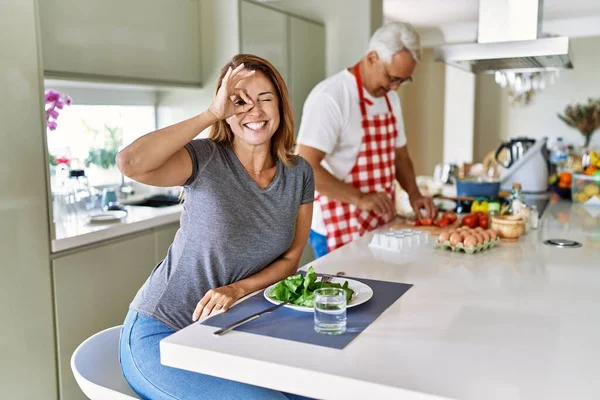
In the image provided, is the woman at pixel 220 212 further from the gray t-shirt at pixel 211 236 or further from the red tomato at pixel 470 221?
the red tomato at pixel 470 221

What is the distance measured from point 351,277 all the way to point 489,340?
19.3 inches

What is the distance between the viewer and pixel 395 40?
2338mm

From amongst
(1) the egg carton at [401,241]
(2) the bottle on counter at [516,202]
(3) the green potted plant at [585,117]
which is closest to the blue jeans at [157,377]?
(1) the egg carton at [401,241]

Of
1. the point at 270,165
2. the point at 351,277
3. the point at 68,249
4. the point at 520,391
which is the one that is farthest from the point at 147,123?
the point at 520,391

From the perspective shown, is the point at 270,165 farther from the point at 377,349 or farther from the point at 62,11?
the point at 62,11

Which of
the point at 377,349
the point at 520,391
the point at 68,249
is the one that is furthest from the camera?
the point at 68,249

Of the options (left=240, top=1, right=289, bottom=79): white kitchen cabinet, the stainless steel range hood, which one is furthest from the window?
the stainless steel range hood

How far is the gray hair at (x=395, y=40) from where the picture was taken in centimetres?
233

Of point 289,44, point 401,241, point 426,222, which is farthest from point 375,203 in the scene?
point 289,44

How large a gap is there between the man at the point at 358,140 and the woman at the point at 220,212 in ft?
2.39

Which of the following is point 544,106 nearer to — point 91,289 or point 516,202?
point 516,202

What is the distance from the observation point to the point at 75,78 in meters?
2.40

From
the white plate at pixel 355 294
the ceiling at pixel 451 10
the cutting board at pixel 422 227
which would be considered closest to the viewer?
the white plate at pixel 355 294

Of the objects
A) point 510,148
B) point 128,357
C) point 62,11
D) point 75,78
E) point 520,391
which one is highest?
point 62,11
